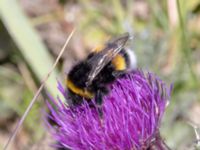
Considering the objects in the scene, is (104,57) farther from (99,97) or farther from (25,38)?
(25,38)

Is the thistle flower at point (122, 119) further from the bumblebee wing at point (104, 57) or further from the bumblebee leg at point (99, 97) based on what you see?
the bumblebee wing at point (104, 57)

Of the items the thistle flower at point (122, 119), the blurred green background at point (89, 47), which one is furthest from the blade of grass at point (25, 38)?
the thistle flower at point (122, 119)

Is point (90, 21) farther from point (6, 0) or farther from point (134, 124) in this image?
point (134, 124)

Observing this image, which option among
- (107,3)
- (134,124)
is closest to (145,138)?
(134,124)

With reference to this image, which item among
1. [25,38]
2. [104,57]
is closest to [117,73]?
[104,57]

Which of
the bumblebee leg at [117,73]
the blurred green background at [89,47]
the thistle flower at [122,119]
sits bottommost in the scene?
the thistle flower at [122,119]

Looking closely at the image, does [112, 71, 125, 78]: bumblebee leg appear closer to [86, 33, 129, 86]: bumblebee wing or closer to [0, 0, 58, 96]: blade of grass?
[86, 33, 129, 86]: bumblebee wing
